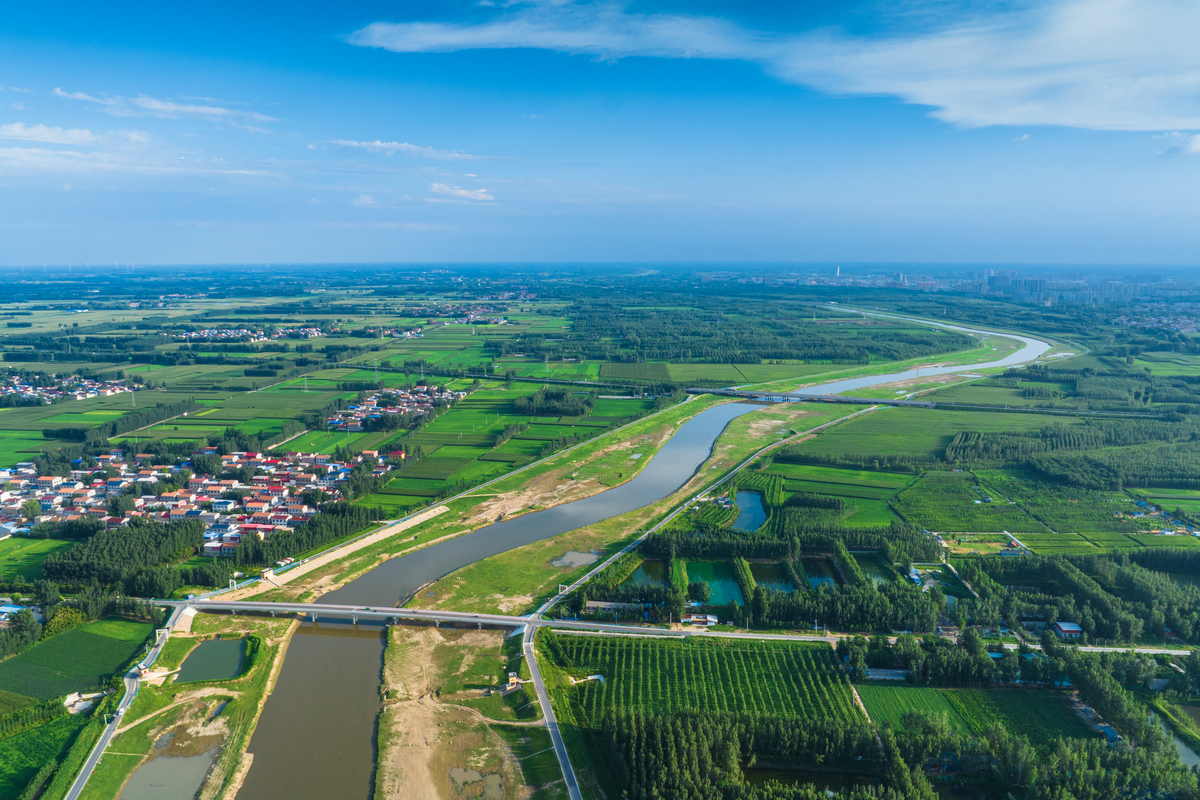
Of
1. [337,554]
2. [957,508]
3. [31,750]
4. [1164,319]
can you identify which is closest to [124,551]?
[337,554]

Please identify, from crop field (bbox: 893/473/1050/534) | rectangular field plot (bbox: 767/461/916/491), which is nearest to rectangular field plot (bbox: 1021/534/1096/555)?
crop field (bbox: 893/473/1050/534)

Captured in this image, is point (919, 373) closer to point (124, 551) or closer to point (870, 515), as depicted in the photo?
point (870, 515)

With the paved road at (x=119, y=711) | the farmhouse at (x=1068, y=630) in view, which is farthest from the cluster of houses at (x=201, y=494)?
the farmhouse at (x=1068, y=630)

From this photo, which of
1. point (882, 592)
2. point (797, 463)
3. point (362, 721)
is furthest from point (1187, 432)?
point (362, 721)

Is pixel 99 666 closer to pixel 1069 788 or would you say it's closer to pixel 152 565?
pixel 152 565

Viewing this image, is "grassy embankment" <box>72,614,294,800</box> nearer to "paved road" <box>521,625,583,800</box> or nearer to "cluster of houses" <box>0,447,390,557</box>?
"cluster of houses" <box>0,447,390,557</box>
